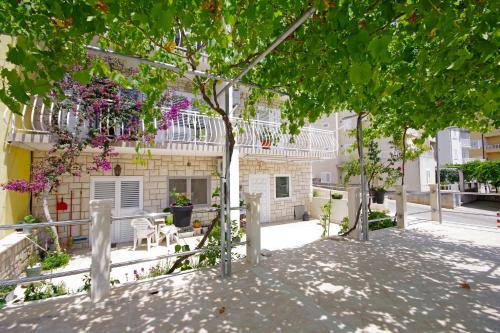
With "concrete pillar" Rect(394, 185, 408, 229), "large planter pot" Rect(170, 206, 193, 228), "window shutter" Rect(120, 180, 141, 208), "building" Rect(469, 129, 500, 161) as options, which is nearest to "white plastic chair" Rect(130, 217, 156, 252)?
"window shutter" Rect(120, 180, 141, 208)

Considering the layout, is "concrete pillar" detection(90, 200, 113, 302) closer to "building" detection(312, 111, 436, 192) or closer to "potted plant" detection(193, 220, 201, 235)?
"potted plant" detection(193, 220, 201, 235)

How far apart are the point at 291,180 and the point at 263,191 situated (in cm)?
180

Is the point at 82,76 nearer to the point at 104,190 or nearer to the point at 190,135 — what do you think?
the point at 190,135

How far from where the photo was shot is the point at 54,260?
5.90m

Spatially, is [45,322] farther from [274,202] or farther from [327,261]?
[274,202]

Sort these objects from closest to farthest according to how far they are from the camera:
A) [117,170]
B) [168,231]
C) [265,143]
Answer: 1. [168,231]
2. [117,170]
3. [265,143]

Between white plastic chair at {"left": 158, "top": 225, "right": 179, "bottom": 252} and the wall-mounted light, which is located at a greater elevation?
the wall-mounted light

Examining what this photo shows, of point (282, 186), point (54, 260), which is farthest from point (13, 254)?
point (282, 186)

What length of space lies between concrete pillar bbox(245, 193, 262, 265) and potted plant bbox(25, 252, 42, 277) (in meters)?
4.52

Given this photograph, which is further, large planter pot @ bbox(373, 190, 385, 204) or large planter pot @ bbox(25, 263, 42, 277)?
large planter pot @ bbox(373, 190, 385, 204)

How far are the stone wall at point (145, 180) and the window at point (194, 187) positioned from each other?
185mm

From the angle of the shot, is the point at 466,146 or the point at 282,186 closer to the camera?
the point at 282,186

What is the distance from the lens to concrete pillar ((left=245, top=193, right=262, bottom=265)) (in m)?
4.34

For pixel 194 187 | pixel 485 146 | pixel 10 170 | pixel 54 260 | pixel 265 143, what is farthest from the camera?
pixel 485 146
